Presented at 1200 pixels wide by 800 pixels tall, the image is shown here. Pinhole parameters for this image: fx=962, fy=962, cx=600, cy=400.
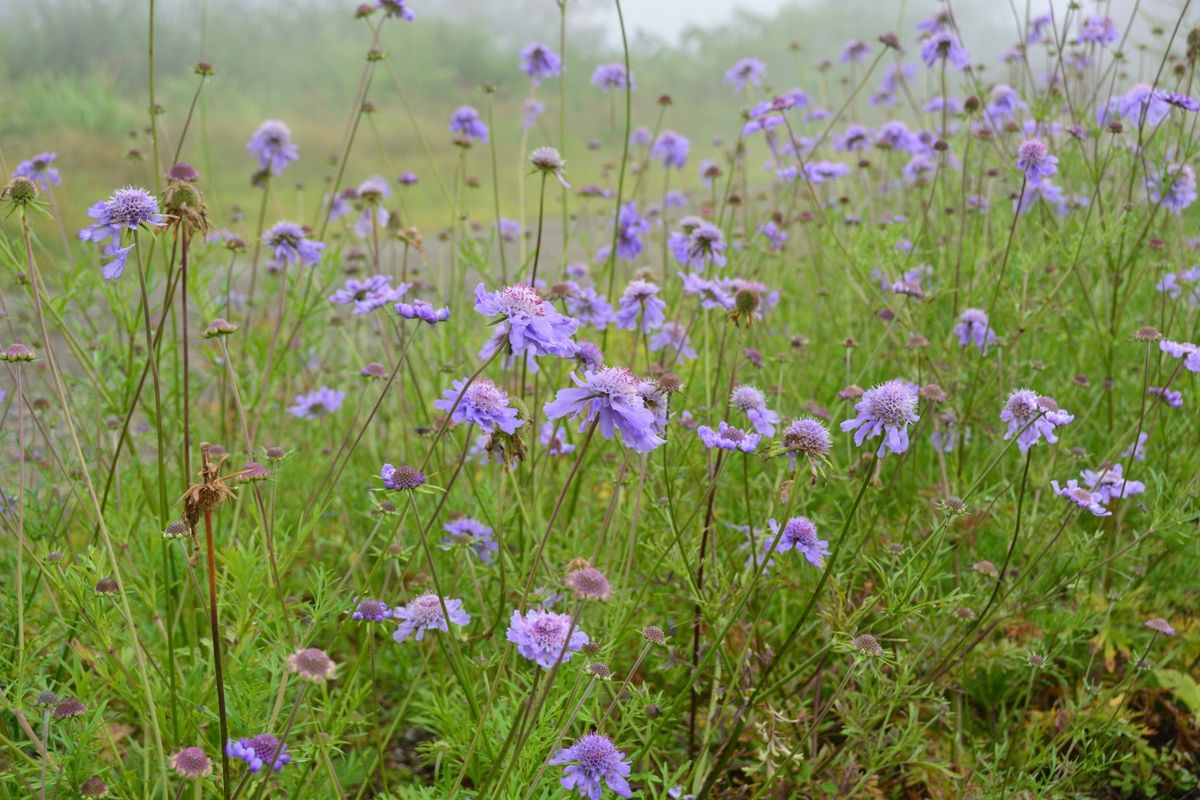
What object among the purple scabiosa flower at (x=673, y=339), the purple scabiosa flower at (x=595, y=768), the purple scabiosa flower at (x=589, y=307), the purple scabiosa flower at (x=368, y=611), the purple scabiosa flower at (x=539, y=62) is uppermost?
the purple scabiosa flower at (x=539, y=62)

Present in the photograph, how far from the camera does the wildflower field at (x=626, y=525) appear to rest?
153 cm

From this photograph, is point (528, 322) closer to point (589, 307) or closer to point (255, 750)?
point (255, 750)

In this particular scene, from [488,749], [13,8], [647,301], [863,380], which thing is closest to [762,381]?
[863,380]

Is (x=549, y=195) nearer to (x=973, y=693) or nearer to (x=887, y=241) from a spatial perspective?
(x=887, y=241)

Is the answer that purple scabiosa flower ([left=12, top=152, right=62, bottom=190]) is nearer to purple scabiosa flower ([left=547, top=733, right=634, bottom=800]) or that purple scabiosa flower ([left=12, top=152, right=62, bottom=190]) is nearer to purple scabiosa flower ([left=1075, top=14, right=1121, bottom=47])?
purple scabiosa flower ([left=547, top=733, right=634, bottom=800])

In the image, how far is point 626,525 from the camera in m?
2.22

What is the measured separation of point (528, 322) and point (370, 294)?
0.85m

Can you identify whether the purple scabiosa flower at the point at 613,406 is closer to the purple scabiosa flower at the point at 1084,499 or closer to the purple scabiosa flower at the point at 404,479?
the purple scabiosa flower at the point at 404,479

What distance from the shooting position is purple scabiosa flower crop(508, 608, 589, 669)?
1366 mm

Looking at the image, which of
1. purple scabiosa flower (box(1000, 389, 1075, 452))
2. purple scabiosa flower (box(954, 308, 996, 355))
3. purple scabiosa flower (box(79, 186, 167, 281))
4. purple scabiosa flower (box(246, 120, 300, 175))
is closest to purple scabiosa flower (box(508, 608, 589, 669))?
purple scabiosa flower (box(79, 186, 167, 281))

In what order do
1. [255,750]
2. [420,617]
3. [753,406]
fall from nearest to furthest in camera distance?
[255,750] < [420,617] < [753,406]

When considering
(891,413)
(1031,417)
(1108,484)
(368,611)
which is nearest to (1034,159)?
(1108,484)

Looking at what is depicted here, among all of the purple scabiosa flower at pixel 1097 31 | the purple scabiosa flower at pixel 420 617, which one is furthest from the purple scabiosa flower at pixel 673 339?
the purple scabiosa flower at pixel 1097 31

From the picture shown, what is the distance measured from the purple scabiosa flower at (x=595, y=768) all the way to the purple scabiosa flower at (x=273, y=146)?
216cm
